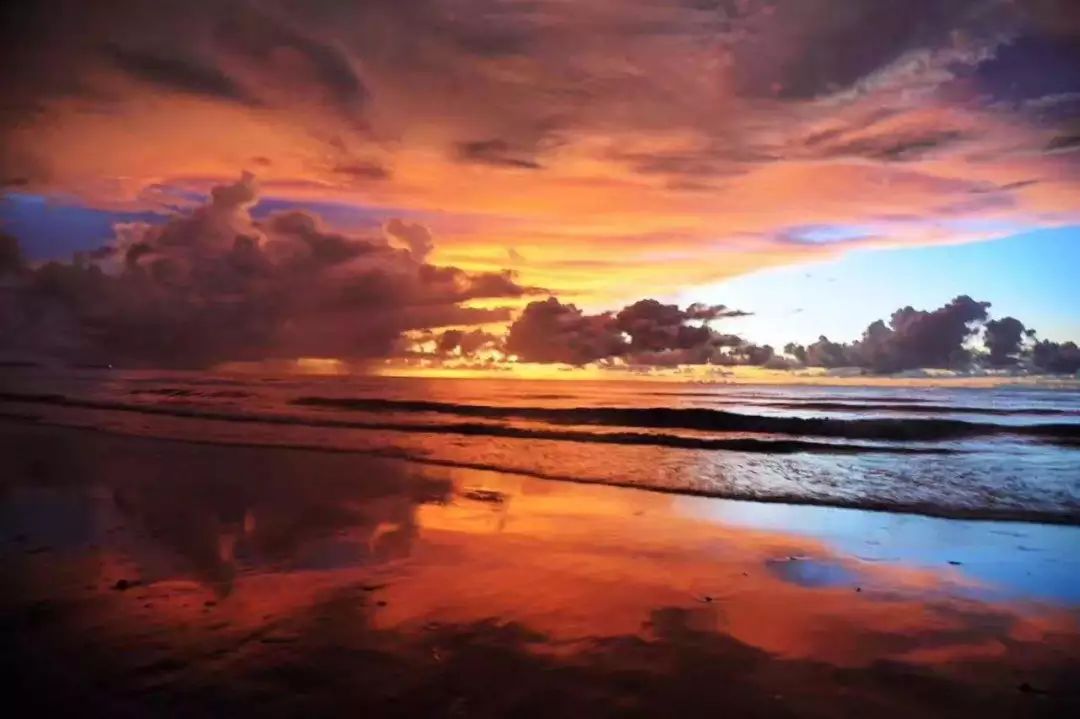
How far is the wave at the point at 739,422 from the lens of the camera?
949 cm

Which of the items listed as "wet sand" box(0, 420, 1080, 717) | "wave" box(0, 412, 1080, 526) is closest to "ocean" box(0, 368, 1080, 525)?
"wave" box(0, 412, 1080, 526)

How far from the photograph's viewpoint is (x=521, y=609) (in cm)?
267

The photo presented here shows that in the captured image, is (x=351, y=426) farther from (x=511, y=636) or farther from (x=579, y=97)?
(x=511, y=636)

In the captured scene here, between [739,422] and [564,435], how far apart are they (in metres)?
3.00

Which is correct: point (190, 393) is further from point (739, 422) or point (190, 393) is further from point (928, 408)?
point (928, 408)

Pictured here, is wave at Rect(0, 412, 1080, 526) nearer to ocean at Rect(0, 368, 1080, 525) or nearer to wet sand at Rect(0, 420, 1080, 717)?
ocean at Rect(0, 368, 1080, 525)

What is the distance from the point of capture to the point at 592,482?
5.91m

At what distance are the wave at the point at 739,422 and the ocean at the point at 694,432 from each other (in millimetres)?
33

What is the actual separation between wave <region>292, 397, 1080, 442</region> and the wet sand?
18.0 feet

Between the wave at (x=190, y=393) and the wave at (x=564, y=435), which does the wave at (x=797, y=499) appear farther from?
the wave at (x=190, y=393)

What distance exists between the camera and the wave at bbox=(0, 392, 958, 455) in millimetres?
8234

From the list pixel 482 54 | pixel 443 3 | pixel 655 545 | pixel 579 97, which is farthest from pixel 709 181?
pixel 655 545

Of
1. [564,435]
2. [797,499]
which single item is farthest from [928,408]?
[797,499]

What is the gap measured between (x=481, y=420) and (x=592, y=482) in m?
5.25
